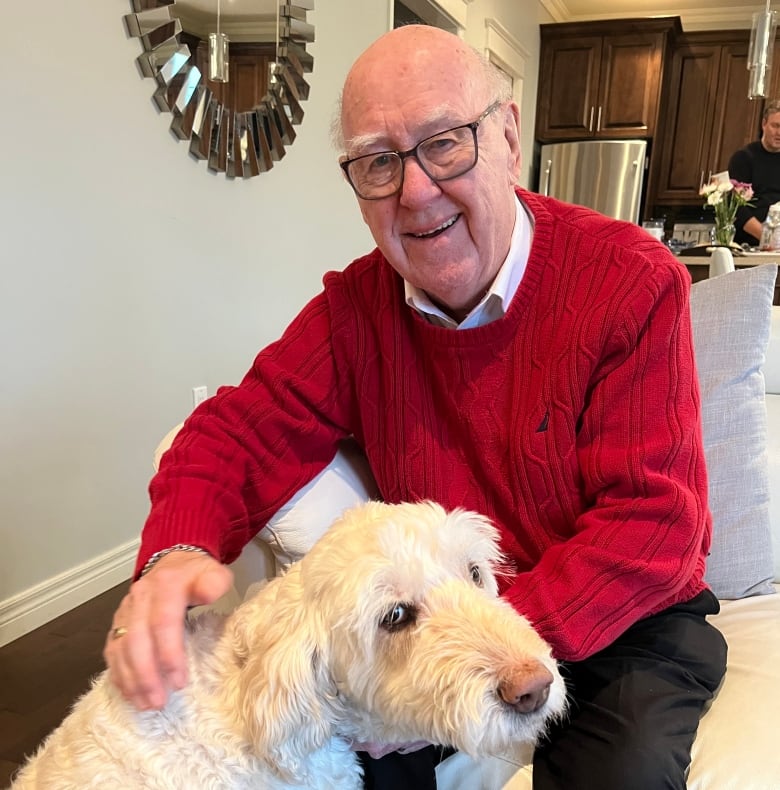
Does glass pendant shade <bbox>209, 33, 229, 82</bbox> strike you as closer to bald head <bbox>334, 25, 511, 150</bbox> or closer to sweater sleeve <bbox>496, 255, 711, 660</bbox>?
bald head <bbox>334, 25, 511, 150</bbox>

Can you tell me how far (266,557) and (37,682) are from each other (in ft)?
3.39

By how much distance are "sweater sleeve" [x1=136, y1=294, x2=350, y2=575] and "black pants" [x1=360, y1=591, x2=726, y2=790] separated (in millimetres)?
422

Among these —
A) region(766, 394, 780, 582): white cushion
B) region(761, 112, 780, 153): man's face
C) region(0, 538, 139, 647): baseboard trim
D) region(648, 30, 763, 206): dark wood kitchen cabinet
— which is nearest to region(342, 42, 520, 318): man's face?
region(766, 394, 780, 582): white cushion

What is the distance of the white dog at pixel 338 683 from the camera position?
2.67ft

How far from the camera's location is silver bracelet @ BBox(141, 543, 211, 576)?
988 mm

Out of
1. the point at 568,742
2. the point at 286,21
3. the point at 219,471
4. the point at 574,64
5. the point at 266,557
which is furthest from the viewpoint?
the point at 574,64

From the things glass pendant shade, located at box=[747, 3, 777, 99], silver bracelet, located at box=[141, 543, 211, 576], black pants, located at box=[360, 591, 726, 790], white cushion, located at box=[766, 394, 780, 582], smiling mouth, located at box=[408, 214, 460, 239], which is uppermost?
glass pendant shade, located at box=[747, 3, 777, 99]

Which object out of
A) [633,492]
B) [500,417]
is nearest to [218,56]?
[500,417]

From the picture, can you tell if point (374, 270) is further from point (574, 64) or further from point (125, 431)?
point (574, 64)

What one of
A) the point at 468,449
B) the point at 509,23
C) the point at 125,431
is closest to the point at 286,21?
the point at 125,431

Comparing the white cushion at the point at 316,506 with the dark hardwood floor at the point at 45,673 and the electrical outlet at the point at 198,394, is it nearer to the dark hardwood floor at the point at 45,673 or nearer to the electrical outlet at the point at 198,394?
the dark hardwood floor at the point at 45,673

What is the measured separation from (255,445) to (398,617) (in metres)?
0.47

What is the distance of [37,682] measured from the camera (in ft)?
6.35

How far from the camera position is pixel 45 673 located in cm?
197
